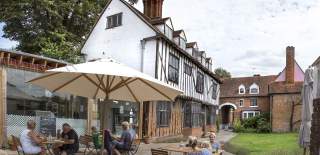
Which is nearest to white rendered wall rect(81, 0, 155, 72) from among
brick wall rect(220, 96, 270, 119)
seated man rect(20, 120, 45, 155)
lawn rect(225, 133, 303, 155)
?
lawn rect(225, 133, 303, 155)

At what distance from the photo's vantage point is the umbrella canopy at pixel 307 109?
36.5 feet

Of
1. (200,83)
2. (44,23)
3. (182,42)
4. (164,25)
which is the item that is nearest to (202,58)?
(200,83)

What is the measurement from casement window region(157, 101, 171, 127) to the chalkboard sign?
8.28 meters

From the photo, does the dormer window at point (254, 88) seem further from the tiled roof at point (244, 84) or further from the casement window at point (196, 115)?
the casement window at point (196, 115)

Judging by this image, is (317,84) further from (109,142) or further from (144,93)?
(109,142)

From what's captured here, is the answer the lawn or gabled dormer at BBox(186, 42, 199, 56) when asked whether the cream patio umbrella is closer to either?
the lawn

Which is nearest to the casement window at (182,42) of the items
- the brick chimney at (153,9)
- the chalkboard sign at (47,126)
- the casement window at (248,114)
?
the brick chimney at (153,9)

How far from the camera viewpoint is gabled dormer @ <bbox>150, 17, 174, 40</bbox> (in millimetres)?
25125

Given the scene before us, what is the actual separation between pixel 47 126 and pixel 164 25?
11134 millimetres

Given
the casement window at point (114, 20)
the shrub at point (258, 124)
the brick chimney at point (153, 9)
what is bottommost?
the shrub at point (258, 124)

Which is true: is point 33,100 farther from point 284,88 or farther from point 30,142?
point 284,88

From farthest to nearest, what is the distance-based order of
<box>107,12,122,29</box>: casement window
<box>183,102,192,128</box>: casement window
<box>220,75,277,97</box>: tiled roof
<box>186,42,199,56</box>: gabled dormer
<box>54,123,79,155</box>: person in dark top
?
<box>220,75,277,97</box>: tiled roof, <box>186,42,199,56</box>: gabled dormer, <box>183,102,192,128</box>: casement window, <box>107,12,122,29</box>: casement window, <box>54,123,79,155</box>: person in dark top

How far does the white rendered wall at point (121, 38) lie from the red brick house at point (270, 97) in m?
24.3

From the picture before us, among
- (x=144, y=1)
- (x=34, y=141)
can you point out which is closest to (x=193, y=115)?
(x=144, y=1)
